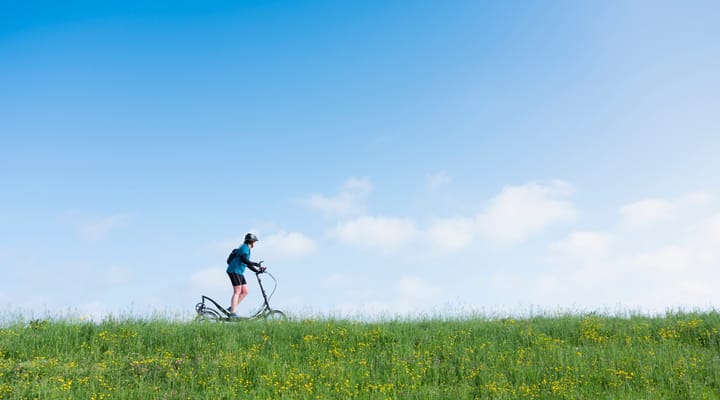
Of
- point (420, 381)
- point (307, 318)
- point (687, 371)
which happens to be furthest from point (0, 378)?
point (687, 371)

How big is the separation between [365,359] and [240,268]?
6048 mm

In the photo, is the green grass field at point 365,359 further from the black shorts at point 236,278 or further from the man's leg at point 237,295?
the black shorts at point 236,278

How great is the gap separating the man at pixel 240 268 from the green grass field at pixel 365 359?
5.41 ft

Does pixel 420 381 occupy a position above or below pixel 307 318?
below

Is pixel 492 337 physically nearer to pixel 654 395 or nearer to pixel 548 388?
pixel 548 388

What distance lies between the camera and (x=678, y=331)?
53.2 ft

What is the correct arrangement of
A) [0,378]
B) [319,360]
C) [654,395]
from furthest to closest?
[319,360], [0,378], [654,395]

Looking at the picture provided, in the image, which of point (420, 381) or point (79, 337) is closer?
point (420, 381)

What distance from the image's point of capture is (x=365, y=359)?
1361cm

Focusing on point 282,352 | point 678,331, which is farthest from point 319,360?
point 678,331

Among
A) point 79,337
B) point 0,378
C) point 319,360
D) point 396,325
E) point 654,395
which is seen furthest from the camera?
point 396,325

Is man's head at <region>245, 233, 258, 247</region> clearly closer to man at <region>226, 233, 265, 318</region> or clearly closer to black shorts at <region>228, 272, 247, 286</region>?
man at <region>226, 233, 265, 318</region>

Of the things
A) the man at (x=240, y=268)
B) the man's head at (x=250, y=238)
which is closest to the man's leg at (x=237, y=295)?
the man at (x=240, y=268)

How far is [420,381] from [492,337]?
3.74m
